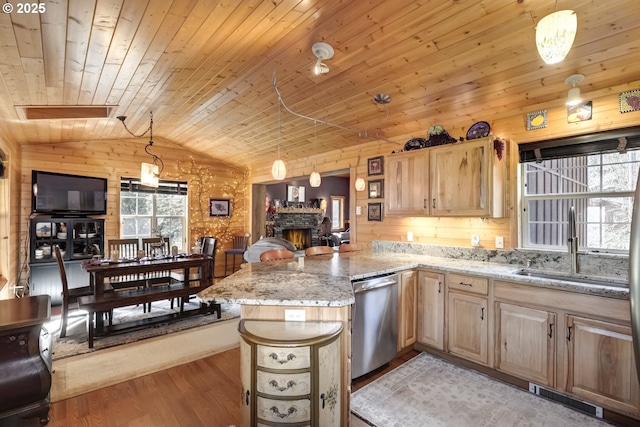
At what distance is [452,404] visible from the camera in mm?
2326

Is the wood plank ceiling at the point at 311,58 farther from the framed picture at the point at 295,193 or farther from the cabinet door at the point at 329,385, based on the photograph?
the framed picture at the point at 295,193

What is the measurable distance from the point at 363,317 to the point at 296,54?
2.40 meters

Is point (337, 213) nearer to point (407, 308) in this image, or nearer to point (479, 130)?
point (479, 130)

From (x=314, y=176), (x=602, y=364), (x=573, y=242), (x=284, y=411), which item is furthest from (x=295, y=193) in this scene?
(x=284, y=411)

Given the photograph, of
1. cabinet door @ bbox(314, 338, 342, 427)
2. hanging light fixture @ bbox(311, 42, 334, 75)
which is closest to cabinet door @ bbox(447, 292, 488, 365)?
cabinet door @ bbox(314, 338, 342, 427)

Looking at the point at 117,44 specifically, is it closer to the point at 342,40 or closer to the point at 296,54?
the point at 296,54

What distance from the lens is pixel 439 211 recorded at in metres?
3.37

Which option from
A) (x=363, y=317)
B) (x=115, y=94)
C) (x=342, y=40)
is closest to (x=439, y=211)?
(x=363, y=317)

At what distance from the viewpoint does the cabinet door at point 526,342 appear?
2.37 m

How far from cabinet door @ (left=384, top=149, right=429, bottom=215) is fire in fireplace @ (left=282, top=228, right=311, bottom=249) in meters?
5.22

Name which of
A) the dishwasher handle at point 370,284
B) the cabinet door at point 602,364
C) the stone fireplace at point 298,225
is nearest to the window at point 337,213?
the stone fireplace at point 298,225

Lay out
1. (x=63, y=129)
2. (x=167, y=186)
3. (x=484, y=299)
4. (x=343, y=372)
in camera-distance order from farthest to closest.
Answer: (x=167, y=186) < (x=63, y=129) < (x=484, y=299) < (x=343, y=372)

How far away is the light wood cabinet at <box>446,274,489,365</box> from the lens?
8.95ft

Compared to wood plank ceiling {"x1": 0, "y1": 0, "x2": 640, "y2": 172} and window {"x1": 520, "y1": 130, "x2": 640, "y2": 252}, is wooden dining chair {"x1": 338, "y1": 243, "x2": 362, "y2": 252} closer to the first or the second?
wood plank ceiling {"x1": 0, "y1": 0, "x2": 640, "y2": 172}
